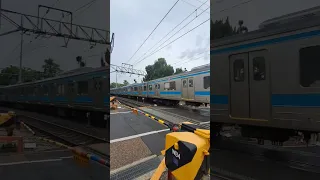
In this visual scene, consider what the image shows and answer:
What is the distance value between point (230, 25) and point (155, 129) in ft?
4.23

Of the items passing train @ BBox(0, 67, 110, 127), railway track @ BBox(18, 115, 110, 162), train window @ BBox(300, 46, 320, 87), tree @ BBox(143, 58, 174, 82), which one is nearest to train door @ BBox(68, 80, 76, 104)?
passing train @ BBox(0, 67, 110, 127)

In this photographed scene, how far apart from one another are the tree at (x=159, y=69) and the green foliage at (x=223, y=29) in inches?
16.3

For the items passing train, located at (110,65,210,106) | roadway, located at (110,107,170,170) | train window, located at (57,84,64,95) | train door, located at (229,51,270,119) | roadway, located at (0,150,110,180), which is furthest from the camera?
roadway, located at (110,107,170,170)

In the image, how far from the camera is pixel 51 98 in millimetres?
1009

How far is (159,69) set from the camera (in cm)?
145

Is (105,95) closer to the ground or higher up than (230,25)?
closer to the ground

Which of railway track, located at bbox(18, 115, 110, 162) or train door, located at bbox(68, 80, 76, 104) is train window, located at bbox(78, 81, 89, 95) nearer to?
train door, located at bbox(68, 80, 76, 104)

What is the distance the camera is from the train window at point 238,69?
3.79 ft

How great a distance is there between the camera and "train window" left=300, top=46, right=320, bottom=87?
3.73 feet

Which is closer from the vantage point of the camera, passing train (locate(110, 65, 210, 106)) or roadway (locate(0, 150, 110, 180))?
roadway (locate(0, 150, 110, 180))

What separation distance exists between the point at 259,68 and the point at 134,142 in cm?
120

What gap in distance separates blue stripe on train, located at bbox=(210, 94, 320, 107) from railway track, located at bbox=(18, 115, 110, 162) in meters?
0.57

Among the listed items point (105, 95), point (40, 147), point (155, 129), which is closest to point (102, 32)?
point (105, 95)

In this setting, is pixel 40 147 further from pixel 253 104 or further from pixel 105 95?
pixel 253 104
